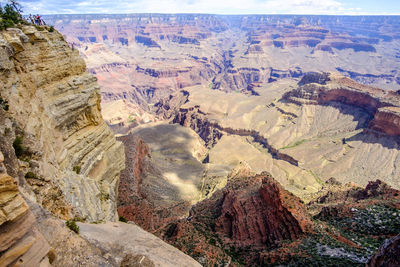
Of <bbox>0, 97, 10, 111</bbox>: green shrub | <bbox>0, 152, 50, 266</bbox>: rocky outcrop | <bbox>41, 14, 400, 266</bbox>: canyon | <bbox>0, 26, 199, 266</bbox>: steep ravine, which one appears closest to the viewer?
<bbox>0, 152, 50, 266</bbox>: rocky outcrop

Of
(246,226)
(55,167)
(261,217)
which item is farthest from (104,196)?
(261,217)

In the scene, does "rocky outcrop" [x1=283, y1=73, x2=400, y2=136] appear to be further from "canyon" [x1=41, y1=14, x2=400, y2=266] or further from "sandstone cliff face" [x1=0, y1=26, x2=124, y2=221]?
"sandstone cliff face" [x1=0, y1=26, x2=124, y2=221]

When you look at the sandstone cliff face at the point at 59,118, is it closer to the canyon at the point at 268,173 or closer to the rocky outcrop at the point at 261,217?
the canyon at the point at 268,173

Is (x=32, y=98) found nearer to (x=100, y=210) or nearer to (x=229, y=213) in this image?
(x=100, y=210)

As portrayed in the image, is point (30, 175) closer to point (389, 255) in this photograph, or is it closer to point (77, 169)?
point (77, 169)

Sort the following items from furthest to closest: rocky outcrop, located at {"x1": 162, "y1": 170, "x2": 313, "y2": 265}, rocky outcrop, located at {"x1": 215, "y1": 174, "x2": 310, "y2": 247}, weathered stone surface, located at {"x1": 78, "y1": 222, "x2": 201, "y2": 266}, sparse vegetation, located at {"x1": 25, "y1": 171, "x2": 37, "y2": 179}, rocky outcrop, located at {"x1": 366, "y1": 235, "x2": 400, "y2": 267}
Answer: rocky outcrop, located at {"x1": 215, "y1": 174, "x2": 310, "y2": 247}, rocky outcrop, located at {"x1": 162, "y1": 170, "x2": 313, "y2": 265}, sparse vegetation, located at {"x1": 25, "y1": 171, "x2": 37, "y2": 179}, weathered stone surface, located at {"x1": 78, "y1": 222, "x2": 201, "y2": 266}, rocky outcrop, located at {"x1": 366, "y1": 235, "x2": 400, "y2": 267}

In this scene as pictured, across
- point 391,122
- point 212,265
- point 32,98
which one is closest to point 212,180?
point 212,265

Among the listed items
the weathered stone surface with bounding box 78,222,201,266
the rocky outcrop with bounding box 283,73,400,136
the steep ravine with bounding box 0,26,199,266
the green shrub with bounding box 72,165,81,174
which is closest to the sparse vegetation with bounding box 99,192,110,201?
the steep ravine with bounding box 0,26,199,266
